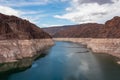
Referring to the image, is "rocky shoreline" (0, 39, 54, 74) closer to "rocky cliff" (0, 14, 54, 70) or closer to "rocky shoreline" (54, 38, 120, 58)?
"rocky cliff" (0, 14, 54, 70)

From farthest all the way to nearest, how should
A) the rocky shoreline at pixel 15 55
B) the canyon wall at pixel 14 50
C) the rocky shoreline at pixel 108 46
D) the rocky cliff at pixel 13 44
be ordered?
the rocky shoreline at pixel 108 46 < the rocky cliff at pixel 13 44 < the canyon wall at pixel 14 50 < the rocky shoreline at pixel 15 55

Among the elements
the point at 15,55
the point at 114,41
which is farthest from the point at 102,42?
the point at 15,55

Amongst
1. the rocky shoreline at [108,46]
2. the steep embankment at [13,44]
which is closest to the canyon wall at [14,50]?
the steep embankment at [13,44]

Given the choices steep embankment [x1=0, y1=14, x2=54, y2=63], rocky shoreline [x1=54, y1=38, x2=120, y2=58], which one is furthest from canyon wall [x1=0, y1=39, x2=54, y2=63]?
rocky shoreline [x1=54, y1=38, x2=120, y2=58]

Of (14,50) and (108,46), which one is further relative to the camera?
(108,46)

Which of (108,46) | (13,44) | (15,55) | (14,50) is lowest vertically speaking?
(15,55)

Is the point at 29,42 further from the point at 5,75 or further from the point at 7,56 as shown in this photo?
the point at 5,75

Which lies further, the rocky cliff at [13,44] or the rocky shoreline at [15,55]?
the rocky cliff at [13,44]

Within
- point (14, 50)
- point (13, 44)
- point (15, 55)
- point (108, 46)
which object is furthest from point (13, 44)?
point (108, 46)

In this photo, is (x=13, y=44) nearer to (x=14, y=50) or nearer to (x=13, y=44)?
(x=13, y=44)

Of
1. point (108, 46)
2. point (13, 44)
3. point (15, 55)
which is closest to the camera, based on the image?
point (15, 55)

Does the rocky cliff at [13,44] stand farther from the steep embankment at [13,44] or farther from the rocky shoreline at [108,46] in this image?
the rocky shoreline at [108,46]
